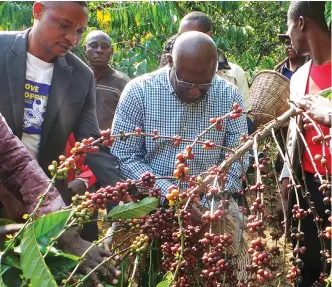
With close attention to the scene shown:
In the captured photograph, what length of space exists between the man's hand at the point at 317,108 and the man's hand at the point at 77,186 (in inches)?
79.7

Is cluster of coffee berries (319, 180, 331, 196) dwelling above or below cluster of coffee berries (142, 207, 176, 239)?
above

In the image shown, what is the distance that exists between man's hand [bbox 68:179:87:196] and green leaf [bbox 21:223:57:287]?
72.1 inches

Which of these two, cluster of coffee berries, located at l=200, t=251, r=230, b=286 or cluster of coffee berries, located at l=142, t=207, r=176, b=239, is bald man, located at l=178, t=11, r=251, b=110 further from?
cluster of coffee berries, located at l=200, t=251, r=230, b=286

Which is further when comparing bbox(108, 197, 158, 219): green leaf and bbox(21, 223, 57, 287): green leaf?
bbox(108, 197, 158, 219): green leaf

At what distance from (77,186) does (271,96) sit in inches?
48.0

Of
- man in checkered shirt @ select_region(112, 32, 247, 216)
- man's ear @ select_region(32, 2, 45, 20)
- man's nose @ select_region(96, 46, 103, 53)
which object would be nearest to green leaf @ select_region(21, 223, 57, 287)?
man in checkered shirt @ select_region(112, 32, 247, 216)

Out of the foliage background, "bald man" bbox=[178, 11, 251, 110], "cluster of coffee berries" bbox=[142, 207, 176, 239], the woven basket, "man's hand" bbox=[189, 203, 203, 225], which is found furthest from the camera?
the foliage background

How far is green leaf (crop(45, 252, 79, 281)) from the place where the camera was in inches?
56.2

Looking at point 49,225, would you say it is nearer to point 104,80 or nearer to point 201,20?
point 201,20

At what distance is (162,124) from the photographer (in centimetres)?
255

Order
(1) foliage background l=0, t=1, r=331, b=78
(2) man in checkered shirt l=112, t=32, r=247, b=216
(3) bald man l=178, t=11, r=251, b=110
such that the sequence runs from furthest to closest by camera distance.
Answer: (1) foliage background l=0, t=1, r=331, b=78 < (3) bald man l=178, t=11, r=251, b=110 < (2) man in checkered shirt l=112, t=32, r=247, b=216

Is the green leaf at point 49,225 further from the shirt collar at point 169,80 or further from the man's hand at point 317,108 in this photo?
the shirt collar at point 169,80

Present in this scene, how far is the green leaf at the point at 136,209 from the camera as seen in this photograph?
1.42 metres

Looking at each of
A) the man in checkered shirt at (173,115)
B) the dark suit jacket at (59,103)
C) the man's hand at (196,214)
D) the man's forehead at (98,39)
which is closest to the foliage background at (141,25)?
the man's forehead at (98,39)
